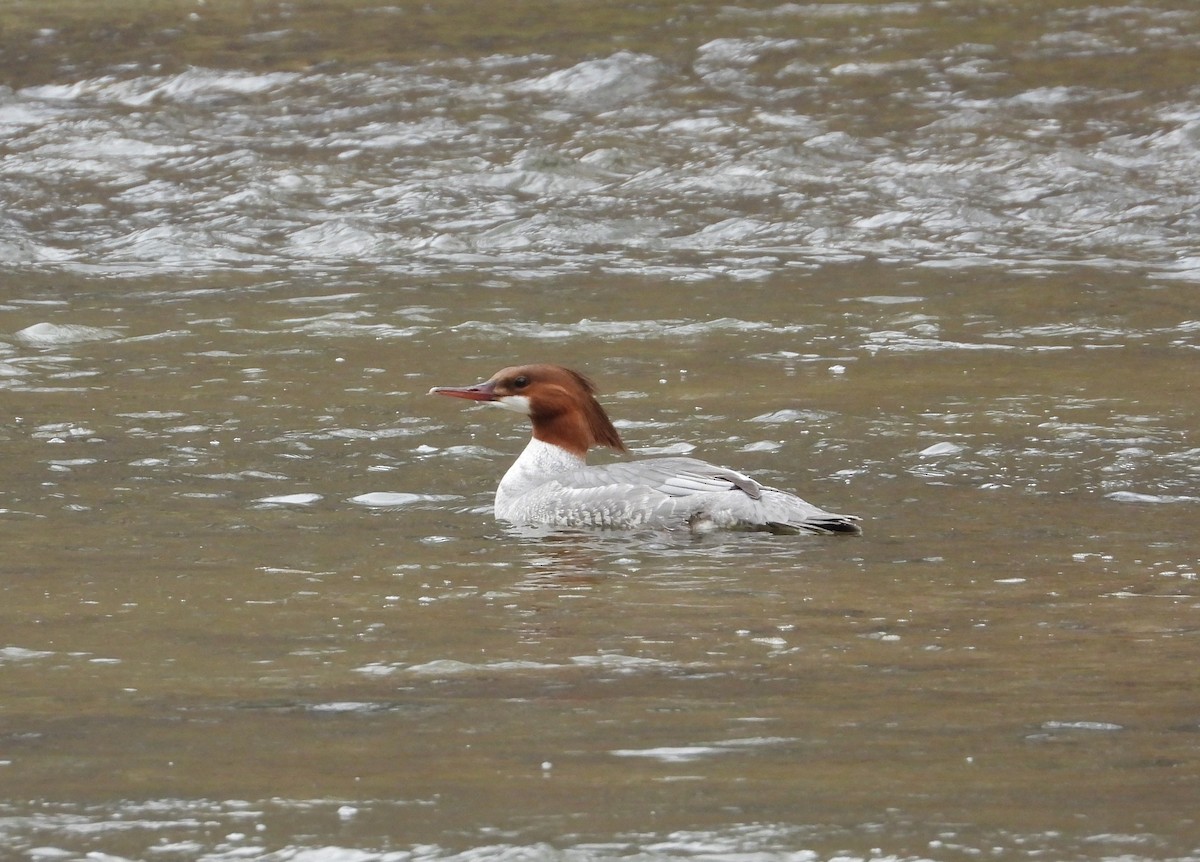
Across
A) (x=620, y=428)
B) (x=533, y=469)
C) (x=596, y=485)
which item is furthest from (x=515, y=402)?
(x=620, y=428)

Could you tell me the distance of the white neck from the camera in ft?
31.9

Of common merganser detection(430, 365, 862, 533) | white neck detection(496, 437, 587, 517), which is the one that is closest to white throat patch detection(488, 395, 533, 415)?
common merganser detection(430, 365, 862, 533)

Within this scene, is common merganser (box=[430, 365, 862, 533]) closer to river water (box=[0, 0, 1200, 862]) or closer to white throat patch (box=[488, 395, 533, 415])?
white throat patch (box=[488, 395, 533, 415])

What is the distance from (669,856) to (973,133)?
15165 millimetres

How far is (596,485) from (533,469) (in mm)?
435

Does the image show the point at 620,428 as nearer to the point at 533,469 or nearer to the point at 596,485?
the point at 533,469

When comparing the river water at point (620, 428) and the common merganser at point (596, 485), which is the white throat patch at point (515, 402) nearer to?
the common merganser at point (596, 485)

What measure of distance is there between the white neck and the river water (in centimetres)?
26

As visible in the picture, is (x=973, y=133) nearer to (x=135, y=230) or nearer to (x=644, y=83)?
(x=644, y=83)

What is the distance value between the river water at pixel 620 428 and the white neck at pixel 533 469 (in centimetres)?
26

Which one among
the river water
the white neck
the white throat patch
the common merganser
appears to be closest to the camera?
the river water

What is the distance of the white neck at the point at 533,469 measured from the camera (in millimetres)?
9719

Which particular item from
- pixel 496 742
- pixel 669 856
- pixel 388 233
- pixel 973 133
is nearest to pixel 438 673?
pixel 496 742

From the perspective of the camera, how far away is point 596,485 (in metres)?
9.66
